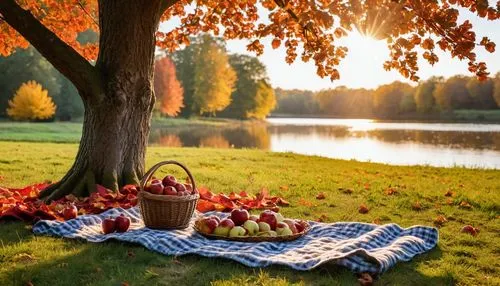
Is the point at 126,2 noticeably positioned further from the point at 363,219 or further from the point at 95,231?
the point at 363,219

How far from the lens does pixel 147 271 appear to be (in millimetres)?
5453

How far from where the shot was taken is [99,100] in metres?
9.88

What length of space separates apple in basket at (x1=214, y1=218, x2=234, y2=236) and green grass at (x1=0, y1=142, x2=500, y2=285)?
32.6 inches

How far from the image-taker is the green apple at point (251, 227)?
6684 mm

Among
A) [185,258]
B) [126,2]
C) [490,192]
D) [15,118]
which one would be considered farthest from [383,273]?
[15,118]

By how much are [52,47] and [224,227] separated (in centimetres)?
504

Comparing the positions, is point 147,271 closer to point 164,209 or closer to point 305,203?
point 164,209

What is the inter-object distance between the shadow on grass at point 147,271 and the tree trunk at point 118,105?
3.64 meters

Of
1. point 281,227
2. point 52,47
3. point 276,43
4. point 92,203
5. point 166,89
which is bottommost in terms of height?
point 92,203

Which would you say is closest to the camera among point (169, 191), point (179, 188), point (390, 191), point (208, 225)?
point (208, 225)

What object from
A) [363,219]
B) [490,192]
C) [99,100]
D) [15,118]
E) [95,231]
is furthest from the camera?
[15,118]

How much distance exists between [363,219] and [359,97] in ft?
412

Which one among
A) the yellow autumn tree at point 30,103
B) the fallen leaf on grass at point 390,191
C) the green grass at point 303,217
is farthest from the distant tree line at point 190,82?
the fallen leaf on grass at point 390,191

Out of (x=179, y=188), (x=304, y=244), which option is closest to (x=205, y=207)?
(x=179, y=188)
